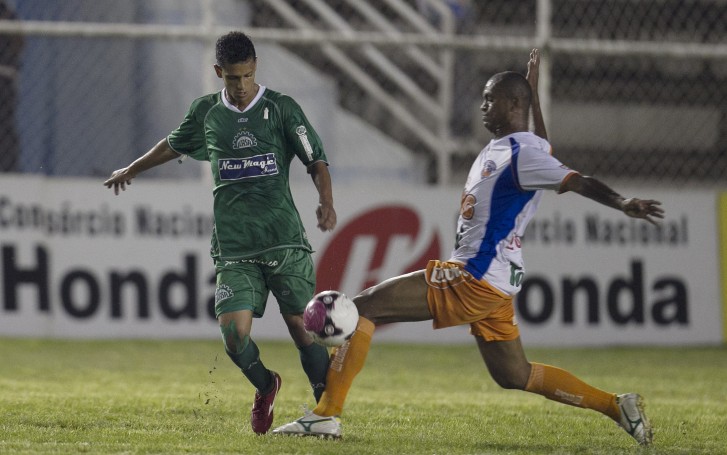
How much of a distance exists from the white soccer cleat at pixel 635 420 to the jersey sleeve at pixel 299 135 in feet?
6.26

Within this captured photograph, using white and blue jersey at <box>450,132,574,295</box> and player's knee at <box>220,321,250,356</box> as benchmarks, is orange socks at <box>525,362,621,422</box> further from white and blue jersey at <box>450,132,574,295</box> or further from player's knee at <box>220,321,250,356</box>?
player's knee at <box>220,321,250,356</box>

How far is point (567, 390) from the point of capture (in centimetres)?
625

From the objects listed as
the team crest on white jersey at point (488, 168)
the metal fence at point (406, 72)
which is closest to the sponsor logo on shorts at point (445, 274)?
the team crest on white jersey at point (488, 168)

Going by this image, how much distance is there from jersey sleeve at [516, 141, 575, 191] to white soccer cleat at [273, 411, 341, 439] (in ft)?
4.66

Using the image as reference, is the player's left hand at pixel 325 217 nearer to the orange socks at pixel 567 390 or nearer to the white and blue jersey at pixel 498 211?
the white and blue jersey at pixel 498 211

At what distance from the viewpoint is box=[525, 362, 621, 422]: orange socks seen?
Result: 6.22 meters

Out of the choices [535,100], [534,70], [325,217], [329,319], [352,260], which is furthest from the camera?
[352,260]

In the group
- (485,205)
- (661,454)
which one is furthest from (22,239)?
(661,454)

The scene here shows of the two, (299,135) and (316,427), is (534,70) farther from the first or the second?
(316,427)

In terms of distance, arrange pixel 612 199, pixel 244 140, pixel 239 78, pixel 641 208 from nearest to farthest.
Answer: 1. pixel 641 208
2. pixel 612 199
3. pixel 239 78
4. pixel 244 140

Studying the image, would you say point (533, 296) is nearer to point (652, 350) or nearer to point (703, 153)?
point (652, 350)

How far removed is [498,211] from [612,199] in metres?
0.68

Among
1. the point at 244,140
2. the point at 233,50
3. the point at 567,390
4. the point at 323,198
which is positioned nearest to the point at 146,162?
the point at 244,140

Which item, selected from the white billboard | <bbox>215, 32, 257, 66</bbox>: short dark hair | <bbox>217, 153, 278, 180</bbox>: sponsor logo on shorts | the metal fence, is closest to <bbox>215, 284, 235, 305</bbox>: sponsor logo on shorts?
<bbox>217, 153, 278, 180</bbox>: sponsor logo on shorts
